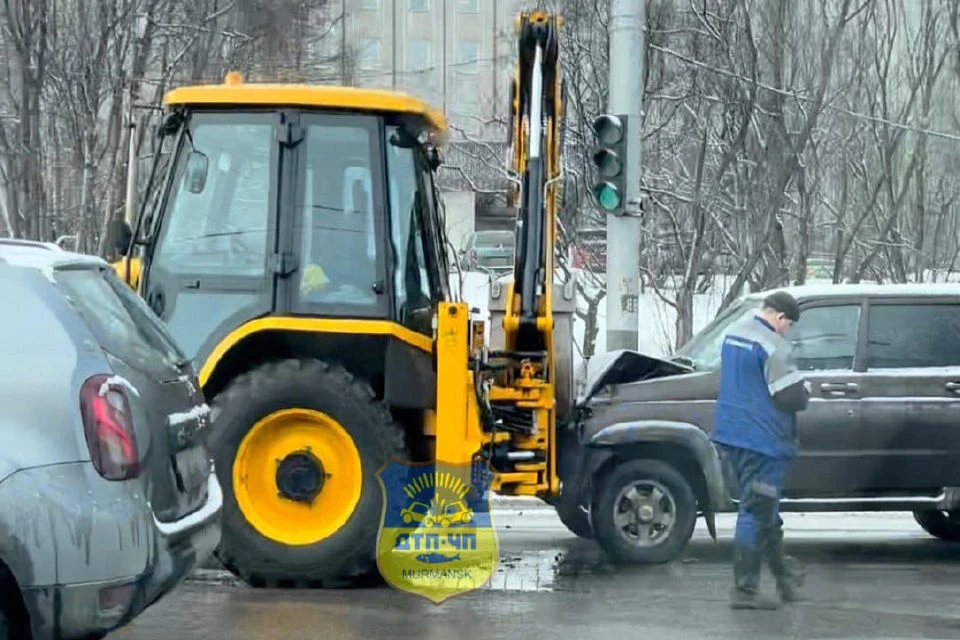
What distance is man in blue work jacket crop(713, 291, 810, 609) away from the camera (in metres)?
7.72

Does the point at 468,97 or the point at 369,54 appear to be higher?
the point at 369,54

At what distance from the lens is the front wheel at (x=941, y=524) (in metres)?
10.1

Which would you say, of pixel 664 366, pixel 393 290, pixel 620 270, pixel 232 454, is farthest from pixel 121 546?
pixel 620 270

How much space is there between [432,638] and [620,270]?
5057 mm

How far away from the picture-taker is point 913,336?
9227 mm

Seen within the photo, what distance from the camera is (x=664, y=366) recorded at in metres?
9.19

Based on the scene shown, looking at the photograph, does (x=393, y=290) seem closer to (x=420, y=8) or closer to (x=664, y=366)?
(x=664, y=366)

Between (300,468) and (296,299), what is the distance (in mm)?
983

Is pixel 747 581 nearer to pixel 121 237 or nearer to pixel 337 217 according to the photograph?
pixel 337 217

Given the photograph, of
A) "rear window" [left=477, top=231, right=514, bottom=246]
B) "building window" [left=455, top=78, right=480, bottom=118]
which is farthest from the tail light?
"building window" [left=455, top=78, right=480, bottom=118]

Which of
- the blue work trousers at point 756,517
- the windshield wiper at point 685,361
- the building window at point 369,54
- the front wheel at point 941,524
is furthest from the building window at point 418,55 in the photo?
the blue work trousers at point 756,517

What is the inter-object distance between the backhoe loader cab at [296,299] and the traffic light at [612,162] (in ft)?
10.7

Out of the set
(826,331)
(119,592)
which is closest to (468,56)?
(826,331)

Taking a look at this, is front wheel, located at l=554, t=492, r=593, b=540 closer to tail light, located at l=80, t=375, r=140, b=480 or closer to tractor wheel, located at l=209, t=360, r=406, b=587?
tractor wheel, located at l=209, t=360, r=406, b=587
